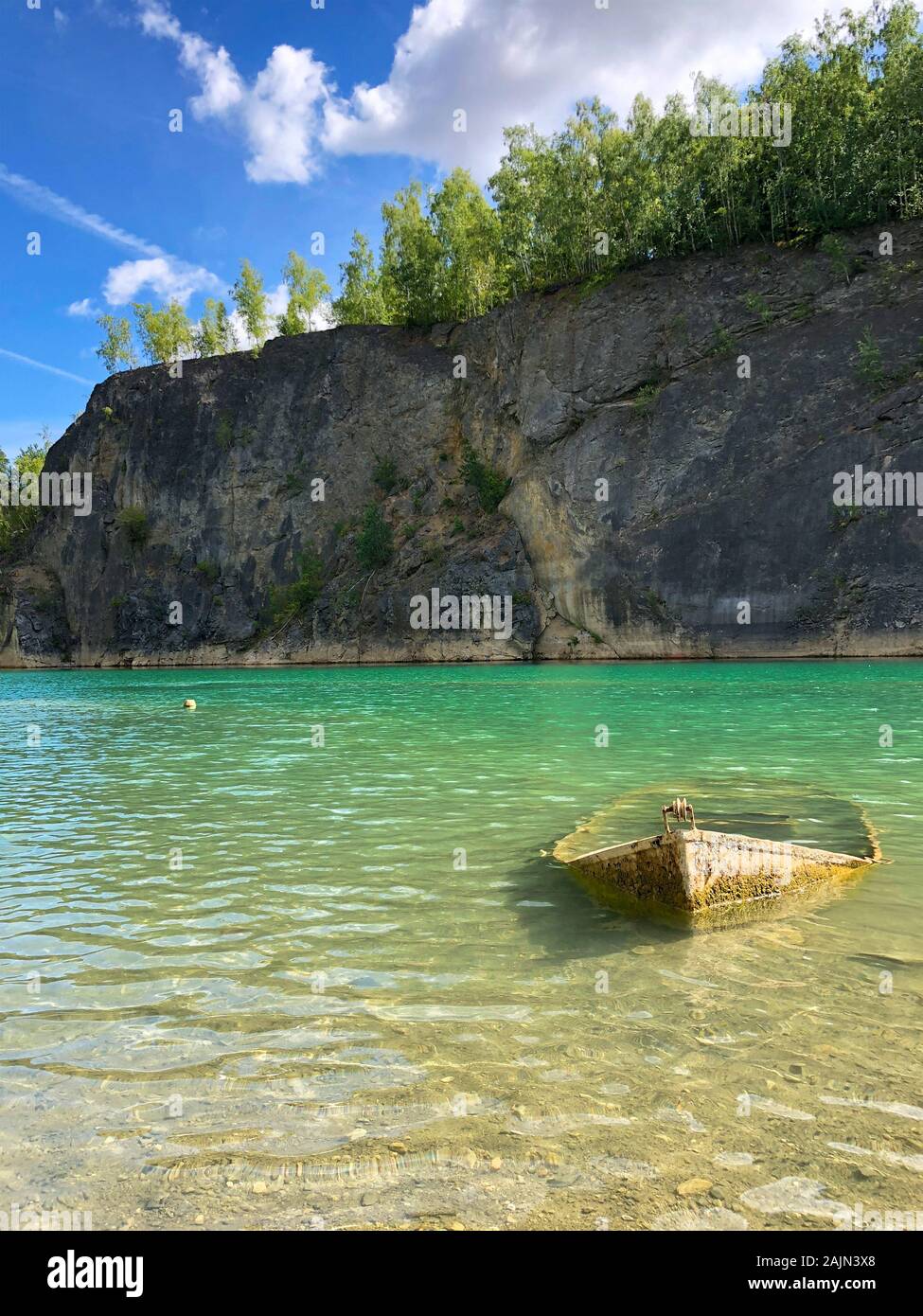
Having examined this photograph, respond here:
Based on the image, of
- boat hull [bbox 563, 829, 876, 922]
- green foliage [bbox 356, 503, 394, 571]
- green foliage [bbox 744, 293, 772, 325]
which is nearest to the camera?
boat hull [bbox 563, 829, 876, 922]

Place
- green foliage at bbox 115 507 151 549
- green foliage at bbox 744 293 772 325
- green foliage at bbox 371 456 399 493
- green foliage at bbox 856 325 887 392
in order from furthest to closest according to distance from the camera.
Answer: green foliage at bbox 115 507 151 549 → green foliage at bbox 371 456 399 493 → green foliage at bbox 744 293 772 325 → green foliage at bbox 856 325 887 392

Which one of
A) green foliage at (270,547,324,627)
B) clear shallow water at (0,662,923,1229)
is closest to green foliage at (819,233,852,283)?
green foliage at (270,547,324,627)

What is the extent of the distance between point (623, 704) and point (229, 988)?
20.4m

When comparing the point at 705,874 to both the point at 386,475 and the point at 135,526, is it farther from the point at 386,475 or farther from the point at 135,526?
the point at 135,526

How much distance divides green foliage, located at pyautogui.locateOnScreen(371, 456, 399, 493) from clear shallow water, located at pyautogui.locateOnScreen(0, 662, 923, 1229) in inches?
2345

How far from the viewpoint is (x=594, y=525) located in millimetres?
53031

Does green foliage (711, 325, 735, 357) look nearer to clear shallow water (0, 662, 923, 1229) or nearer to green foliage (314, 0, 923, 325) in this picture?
green foliage (314, 0, 923, 325)

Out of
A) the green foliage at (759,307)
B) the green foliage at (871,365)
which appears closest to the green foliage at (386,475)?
the green foliage at (759,307)

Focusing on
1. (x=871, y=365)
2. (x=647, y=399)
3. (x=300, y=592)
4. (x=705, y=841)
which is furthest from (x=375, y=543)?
(x=705, y=841)

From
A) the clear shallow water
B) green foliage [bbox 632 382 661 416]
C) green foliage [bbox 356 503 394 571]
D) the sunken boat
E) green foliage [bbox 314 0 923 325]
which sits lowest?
the clear shallow water

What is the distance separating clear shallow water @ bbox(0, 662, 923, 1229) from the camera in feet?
11.1

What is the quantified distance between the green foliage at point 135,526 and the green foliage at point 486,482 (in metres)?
31.8

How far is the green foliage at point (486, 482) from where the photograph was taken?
6097 centimetres

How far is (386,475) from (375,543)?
738cm
